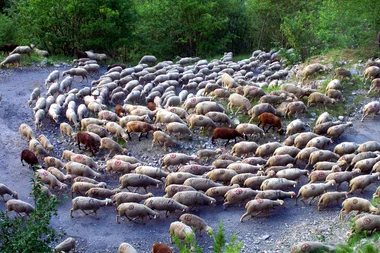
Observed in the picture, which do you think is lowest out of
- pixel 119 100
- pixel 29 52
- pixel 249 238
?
pixel 249 238

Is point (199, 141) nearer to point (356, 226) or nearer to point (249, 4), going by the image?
point (356, 226)

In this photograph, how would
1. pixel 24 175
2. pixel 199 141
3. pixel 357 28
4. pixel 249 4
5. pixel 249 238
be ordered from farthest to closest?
pixel 249 4 < pixel 357 28 < pixel 199 141 < pixel 24 175 < pixel 249 238

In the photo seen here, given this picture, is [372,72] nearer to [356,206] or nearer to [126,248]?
[356,206]

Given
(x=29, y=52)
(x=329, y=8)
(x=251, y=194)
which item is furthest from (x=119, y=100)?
(x=329, y=8)

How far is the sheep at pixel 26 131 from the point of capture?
17.0 metres

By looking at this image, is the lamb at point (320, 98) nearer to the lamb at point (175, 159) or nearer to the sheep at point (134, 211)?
the lamb at point (175, 159)

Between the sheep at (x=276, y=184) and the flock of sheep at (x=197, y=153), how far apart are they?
0.03 meters

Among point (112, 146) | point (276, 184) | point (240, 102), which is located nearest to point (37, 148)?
point (112, 146)

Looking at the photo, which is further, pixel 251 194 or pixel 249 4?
pixel 249 4

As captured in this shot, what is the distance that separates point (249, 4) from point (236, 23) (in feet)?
5.66

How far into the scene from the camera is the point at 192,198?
12781 mm

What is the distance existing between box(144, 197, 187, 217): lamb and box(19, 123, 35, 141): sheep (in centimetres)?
635

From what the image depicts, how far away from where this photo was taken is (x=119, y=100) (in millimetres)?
20703

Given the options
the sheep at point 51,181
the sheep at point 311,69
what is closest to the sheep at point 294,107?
the sheep at point 311,69
